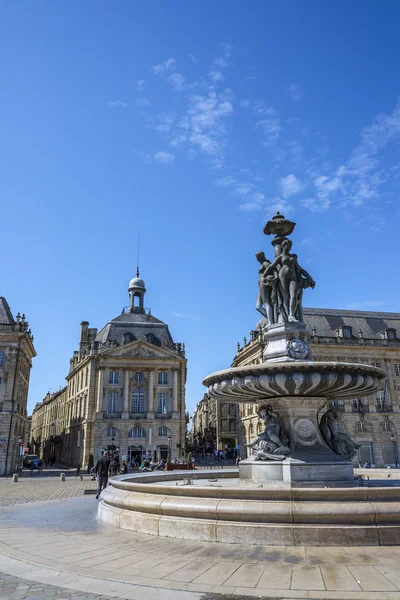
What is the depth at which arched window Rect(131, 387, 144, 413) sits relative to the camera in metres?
54.4

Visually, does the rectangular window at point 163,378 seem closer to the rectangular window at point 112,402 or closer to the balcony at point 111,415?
the rectangular window at point 112,402

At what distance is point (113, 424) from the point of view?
52812 millimetres

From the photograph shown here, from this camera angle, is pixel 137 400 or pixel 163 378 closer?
pixel 137 400

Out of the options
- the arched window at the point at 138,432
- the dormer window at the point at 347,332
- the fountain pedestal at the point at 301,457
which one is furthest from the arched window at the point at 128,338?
the fountain pedestal at the point at 301,457

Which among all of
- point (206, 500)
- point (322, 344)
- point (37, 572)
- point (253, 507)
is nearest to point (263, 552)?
point (253, 507)

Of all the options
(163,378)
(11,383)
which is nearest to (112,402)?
(163,378)

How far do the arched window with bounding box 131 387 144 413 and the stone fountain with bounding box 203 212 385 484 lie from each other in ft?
146

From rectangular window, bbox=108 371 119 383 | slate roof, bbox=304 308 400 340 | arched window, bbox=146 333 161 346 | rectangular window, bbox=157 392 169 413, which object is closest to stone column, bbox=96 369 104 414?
rectangular window, bbox=108 371 119 383

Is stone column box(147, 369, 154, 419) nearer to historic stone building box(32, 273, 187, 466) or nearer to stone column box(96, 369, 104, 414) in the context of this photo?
historic stone building box(32, 273, 187, 466)

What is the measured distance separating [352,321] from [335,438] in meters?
48.4

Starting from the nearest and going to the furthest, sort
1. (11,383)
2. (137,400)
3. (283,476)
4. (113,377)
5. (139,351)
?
(283,476)
(11,383)
(137,400)
(113,377)
(139,351)

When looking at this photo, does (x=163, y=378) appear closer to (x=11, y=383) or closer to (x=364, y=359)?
(x=11, y=383)

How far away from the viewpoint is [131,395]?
54.6m

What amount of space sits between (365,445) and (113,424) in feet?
88.8
